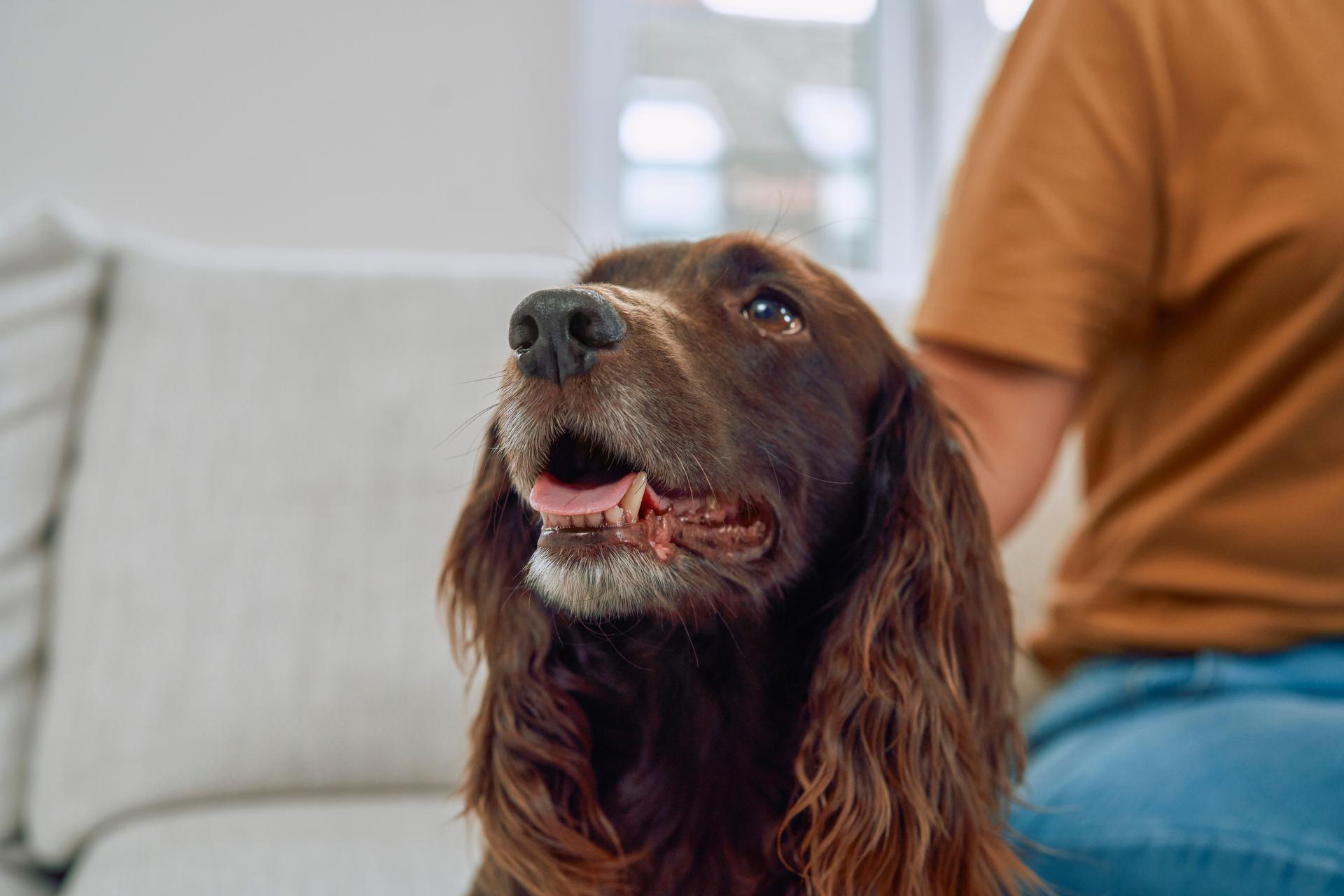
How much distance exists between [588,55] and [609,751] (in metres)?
2.67

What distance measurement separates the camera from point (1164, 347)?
1.36 m

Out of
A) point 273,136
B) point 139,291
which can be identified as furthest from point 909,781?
point 273,136

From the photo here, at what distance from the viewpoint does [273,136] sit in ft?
9.65

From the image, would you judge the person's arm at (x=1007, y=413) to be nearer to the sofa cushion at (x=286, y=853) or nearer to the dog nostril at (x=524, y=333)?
the dog nostril at (x=524, y=333)

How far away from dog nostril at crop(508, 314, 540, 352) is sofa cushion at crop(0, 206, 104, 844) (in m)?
1.14

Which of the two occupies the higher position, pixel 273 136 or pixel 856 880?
pixel 273 136

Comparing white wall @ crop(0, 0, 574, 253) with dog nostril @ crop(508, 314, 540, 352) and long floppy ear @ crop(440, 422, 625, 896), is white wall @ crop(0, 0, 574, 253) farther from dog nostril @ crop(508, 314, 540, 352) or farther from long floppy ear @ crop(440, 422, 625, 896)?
dog nostril @ crop(508, 314, 540, 352)

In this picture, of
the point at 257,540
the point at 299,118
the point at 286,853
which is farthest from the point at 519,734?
the point at 299,118

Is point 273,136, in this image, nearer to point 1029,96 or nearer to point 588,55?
point 588,55

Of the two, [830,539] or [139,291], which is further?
[139,291]

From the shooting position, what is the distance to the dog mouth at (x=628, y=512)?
33.3 inches

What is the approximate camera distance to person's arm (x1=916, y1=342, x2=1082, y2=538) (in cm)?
129

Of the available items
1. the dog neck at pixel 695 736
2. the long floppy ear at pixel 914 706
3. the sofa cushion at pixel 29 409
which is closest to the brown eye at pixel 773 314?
the long floppy ear at pixel 914 706

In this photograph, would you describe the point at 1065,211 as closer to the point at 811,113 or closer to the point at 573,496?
the point at 573,496
